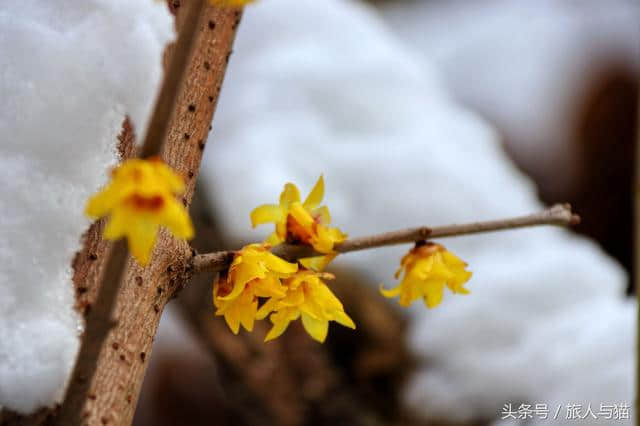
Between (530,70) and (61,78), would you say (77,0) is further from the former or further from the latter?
(530,70)

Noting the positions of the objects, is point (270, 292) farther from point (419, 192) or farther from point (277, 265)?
point (419, 192)

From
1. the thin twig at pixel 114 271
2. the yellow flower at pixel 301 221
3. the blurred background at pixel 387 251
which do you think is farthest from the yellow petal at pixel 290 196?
the blurred background at pixel 387 251

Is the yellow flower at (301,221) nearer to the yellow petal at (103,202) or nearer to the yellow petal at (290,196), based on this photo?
the yellow petal at (290,196)

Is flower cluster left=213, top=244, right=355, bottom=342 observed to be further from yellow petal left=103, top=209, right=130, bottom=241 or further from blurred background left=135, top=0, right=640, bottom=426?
blurred background left=135, top=0, right=640, bottom=426

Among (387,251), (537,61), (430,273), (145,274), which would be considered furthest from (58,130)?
(537,61)


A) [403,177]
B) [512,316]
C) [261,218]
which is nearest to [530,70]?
[403,177]
